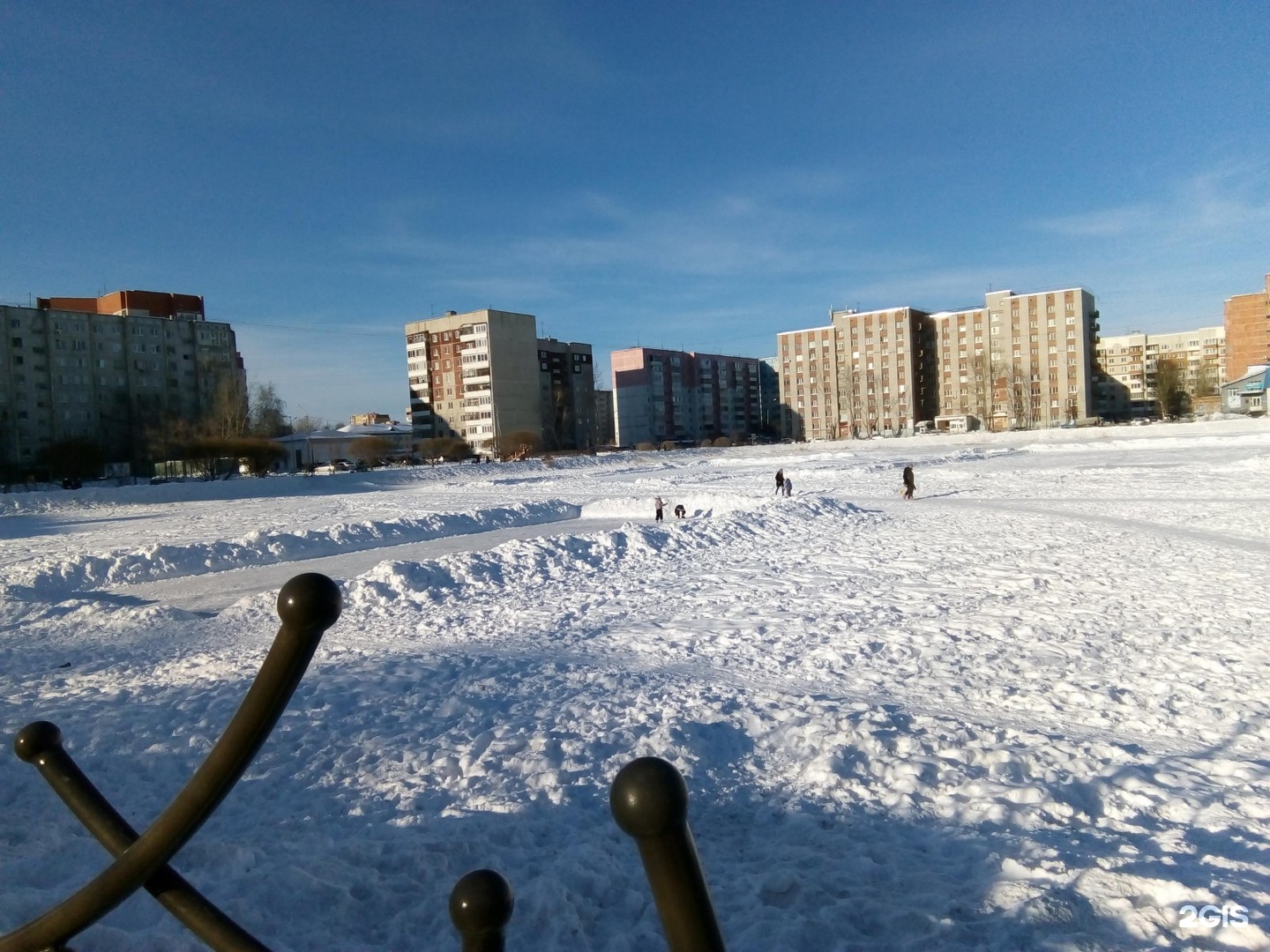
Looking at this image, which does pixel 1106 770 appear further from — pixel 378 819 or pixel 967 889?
pixel 378 819

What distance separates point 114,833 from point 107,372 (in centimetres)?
9912

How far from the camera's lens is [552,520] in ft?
97.0

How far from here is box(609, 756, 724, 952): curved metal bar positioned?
0.81m

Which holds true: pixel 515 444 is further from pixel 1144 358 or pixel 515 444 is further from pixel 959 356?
pixel 1144 358

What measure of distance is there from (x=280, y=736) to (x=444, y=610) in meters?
5.78

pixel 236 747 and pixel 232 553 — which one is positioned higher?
pixel 236 747

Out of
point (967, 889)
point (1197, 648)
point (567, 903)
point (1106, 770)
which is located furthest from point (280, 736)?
point (1197, 648)

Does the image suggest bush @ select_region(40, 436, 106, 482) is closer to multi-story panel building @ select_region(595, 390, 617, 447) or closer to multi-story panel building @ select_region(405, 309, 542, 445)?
multi-story panel building @ select_region(405, 309, 542, 445)

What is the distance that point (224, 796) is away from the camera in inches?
43.3

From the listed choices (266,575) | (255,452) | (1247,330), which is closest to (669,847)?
(266,575)

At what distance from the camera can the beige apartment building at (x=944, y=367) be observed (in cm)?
10769

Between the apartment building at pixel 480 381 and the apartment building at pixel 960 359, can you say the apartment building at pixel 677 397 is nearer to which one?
the apartment building at pixel 480 381

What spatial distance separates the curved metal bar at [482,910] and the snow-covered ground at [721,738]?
3.02 metres

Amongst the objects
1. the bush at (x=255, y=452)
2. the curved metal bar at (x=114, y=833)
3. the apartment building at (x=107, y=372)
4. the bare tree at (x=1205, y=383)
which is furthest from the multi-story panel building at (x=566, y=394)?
the curved metal bar at (x=114, y=833)
